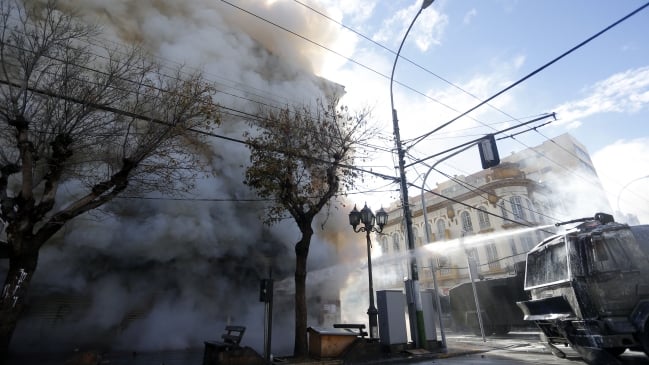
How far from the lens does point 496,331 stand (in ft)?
52.3

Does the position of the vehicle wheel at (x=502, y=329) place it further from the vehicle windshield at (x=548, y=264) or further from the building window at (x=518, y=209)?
the building window at (x=518, y=209)

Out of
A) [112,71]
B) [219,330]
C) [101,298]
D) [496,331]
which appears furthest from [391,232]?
[112,71]

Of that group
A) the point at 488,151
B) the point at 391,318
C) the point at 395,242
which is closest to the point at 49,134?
the point at 391,318

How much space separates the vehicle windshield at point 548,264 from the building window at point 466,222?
3028 cm

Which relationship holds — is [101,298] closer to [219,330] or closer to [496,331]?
[219,330]

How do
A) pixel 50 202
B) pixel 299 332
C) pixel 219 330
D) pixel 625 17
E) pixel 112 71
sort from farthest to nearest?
pixel 219 330 < pixel 299 332 < pixel 112 71 < pixel 50 202 < pixel 625 17

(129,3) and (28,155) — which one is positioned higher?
(129,3)

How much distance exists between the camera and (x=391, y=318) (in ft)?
30.6

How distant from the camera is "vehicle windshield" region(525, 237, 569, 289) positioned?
6.23 m

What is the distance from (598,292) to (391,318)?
17.0 ft

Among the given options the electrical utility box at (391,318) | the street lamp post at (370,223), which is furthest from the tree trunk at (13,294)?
the electrical utility box at (391,318)

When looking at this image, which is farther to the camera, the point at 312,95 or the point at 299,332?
the point at 312,95

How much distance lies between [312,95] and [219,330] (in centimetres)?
1349

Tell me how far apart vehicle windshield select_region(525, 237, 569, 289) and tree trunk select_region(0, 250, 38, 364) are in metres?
10.2
